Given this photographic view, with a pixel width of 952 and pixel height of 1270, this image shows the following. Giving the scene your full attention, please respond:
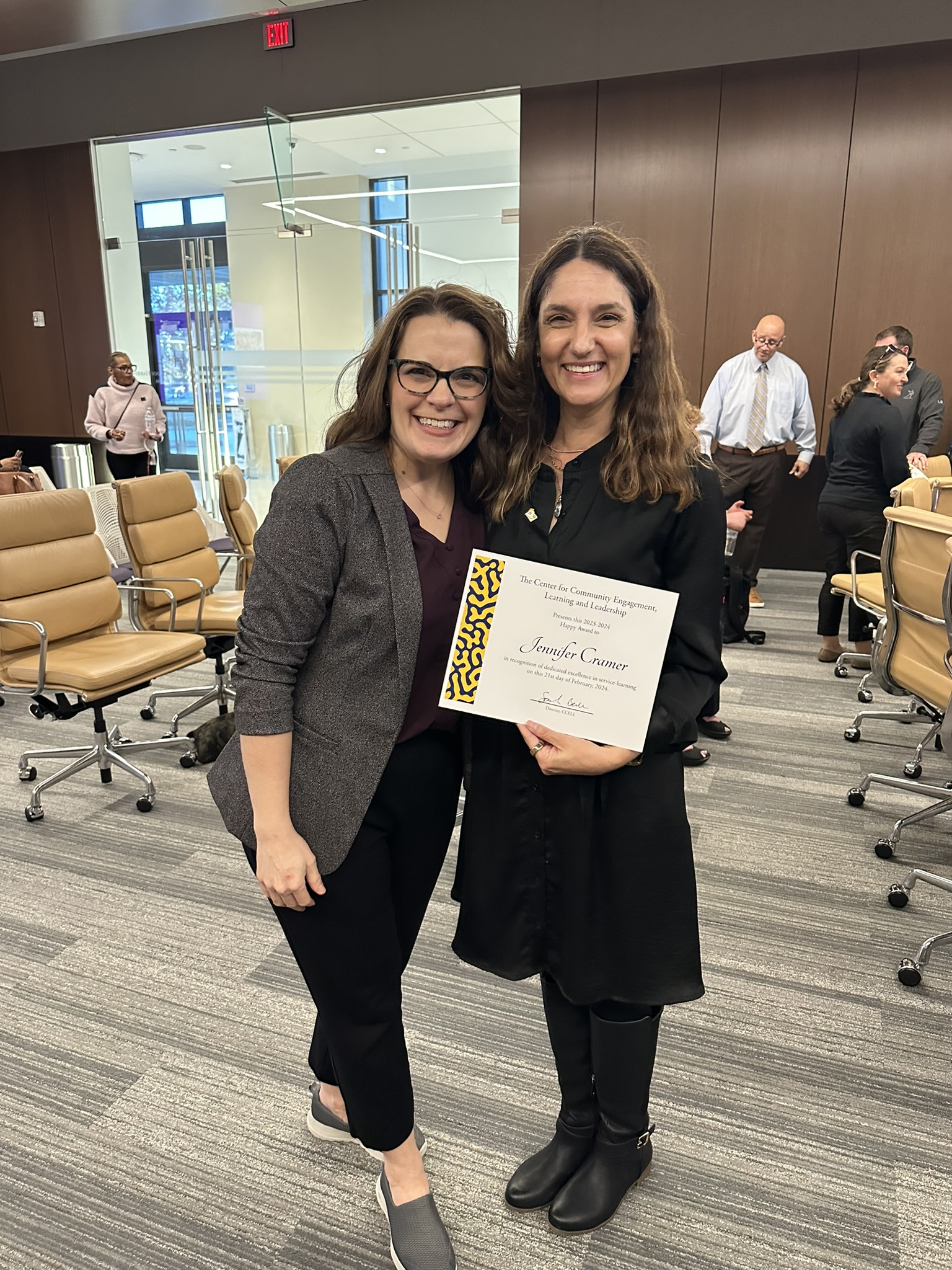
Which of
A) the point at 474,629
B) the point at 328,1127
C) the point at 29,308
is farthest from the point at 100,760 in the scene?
the point at 29,308

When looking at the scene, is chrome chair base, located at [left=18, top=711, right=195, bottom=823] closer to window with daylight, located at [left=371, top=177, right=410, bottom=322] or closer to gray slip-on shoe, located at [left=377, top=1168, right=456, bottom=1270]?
gray slip-on shoe, located at [left=377, top=1168, right=456, bottom=1270]

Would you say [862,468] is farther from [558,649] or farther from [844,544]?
[558,649]

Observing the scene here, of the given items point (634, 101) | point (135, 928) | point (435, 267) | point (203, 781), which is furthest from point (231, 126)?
point (135, 928)

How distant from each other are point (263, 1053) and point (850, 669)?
370 centimetres

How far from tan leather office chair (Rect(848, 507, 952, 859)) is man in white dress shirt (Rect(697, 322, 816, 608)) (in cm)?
268

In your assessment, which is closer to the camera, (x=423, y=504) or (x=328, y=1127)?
(x=423, y=504)

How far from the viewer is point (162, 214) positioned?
315 inches

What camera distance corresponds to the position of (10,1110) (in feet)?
5.82

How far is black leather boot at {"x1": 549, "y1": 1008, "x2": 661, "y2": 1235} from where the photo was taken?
4.54 feet

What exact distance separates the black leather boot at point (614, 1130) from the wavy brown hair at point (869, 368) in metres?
3.91

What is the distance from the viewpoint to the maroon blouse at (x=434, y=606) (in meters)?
1.20

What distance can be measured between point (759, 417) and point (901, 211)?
185 centimetres

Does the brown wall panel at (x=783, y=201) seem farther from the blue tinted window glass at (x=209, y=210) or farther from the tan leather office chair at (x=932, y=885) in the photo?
the tan leather office chair at (x=932, y=885)

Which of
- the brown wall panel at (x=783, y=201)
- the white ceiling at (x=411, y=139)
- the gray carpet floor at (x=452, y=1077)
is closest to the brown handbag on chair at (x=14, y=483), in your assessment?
the gray carpet floor at (x=452, y=1077)
